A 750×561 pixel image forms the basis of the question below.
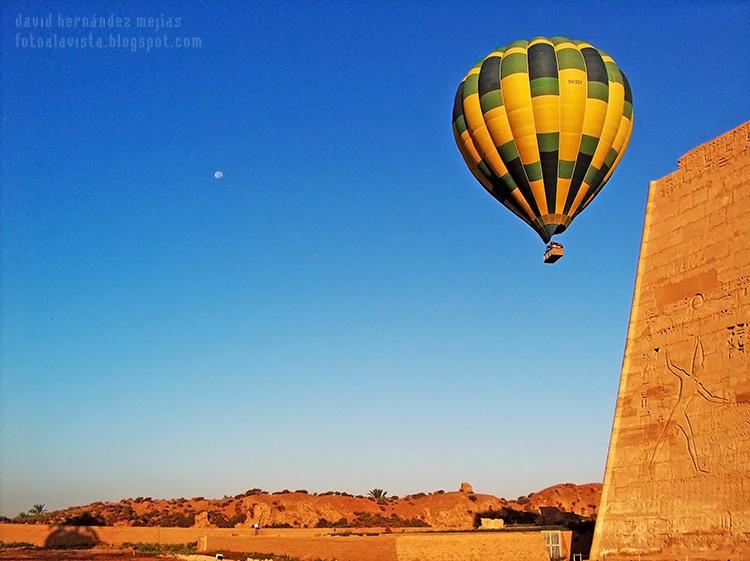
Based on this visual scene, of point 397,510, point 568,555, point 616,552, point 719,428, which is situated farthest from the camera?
point 397,510

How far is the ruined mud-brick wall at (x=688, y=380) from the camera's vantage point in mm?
17938

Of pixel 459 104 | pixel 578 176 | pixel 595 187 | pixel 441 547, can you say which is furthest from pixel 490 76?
pixel 441 547

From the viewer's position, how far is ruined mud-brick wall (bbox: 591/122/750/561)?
1794cm

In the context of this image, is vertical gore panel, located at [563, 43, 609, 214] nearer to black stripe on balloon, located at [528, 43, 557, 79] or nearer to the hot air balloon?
the hot air balloon

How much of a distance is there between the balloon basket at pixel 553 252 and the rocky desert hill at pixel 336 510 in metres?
30.2

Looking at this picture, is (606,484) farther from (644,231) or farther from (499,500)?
(499,500)

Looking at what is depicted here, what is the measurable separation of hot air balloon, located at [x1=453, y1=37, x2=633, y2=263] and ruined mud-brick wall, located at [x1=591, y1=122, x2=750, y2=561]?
2.34 m

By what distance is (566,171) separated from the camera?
22.0 metres

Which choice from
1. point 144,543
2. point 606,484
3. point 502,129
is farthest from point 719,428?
point 144,543

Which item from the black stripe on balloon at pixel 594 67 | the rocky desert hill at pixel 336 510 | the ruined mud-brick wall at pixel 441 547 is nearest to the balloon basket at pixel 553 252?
the black stripe on balloon at pixel 594 67

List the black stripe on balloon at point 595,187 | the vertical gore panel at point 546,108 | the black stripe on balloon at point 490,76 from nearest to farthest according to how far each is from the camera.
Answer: the vertical gore panel at point 546,108, the black stripe on balloon at point 490,76, the black stripe on balloon at point 595,187

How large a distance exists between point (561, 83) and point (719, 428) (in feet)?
33.8

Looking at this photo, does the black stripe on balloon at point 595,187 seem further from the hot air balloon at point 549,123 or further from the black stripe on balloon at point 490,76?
the black stripe on balloon at point 490,76

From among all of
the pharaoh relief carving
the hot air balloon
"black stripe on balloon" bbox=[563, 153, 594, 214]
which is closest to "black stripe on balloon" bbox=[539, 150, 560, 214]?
the hot air balloon
